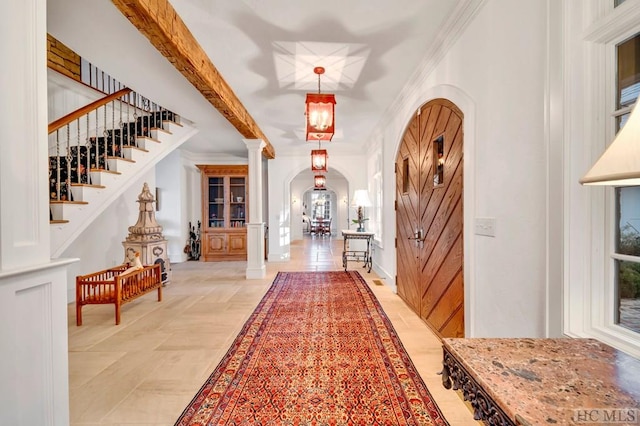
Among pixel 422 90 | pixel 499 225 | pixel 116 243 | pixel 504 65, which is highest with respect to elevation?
pixel 422 90

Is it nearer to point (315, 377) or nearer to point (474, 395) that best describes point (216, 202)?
point (315, 377)

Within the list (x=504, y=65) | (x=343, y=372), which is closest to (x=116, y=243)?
(x=343, y=372)

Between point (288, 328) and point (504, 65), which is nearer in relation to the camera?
point (504, 65)

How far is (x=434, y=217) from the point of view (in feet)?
9.21

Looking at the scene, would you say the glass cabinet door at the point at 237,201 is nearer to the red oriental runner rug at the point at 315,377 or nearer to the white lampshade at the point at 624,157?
the red oriental runner rug at the point at 315,377

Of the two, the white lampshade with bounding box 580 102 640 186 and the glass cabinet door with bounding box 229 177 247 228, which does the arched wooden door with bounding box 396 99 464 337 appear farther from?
the glass cabinet door with bounding box 229 177 247 228

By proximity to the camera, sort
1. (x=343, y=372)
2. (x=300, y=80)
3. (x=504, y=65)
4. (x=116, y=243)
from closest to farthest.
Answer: (x=504, y=65) < (x=343, y=372) < (x=300, y=80) < (x=116, y=243)

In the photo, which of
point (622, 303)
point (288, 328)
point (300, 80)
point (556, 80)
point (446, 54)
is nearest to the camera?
point (622, 303)

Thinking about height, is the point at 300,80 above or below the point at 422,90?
above

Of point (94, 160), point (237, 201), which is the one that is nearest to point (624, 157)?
point (94, 160)

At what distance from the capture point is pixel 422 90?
3086 mm

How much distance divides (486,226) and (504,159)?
47 centimetres

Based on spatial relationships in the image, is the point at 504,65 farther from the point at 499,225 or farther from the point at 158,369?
the point at 158,369

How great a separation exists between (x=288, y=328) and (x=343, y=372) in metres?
0.97
